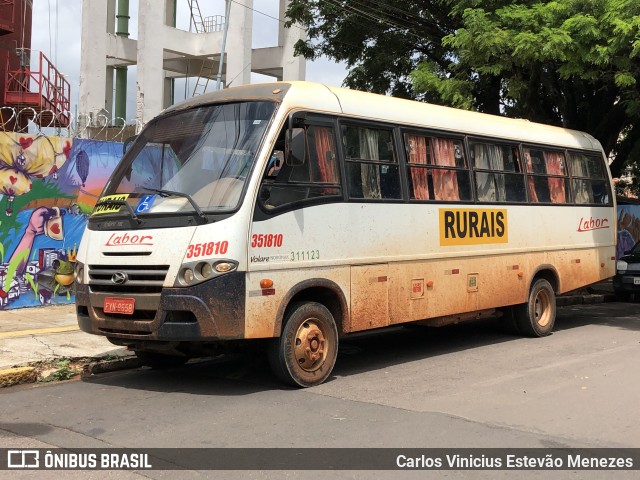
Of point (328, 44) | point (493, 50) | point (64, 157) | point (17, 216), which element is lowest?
point (17, 216)

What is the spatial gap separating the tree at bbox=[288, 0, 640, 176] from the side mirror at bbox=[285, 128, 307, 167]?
659cm

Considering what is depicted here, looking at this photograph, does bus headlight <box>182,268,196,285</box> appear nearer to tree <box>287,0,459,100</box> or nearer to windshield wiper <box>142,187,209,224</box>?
windshield wiper <box>142,187,209,224</box>

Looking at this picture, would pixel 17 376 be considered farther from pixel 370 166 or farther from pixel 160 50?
pixel 160 50

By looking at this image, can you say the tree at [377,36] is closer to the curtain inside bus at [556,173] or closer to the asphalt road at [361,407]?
the curtain inside bus at [556,173]

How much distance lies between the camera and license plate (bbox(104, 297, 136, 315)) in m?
6.69

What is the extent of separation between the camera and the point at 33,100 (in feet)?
55.5

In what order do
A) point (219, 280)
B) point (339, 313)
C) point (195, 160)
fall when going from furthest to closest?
point (339, 313), point (195, 160), point (219, 280)

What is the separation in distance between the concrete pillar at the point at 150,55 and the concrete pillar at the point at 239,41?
8.92 feet

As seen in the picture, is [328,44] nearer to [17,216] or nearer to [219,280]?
[17,216]

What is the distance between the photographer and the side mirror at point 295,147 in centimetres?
696

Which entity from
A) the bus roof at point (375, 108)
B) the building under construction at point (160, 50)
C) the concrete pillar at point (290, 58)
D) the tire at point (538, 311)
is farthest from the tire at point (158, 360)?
the concrete pillar at point (290, 58)

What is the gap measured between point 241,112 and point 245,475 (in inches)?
153

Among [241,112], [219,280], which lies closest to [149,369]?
[219,280]

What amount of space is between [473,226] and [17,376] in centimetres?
594
